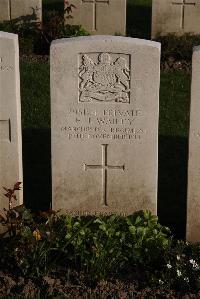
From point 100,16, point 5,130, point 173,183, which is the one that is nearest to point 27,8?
point 100,16

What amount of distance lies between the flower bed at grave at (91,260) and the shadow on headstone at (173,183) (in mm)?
672

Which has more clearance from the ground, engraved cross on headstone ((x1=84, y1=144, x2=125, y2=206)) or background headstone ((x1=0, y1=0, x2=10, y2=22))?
background headstone ((x1=0, y1=0, x2=10, y2=22))

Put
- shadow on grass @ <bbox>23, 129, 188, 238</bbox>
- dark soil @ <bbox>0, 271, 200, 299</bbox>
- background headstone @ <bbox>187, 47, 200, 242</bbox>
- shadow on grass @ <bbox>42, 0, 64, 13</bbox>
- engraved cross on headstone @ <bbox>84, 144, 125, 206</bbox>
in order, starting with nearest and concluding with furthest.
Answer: dark soil @ <bbox>0, 271, 200, 299</bbox>
background headstone @ <bbox>187, 47, 200, 242</bbox>
engraved cross on headstone @ <bbox>84, 144, 125, 206</bbox>
shadow on grass @ <bbox>23, 129, 188, 238</bbox>
shadow on grass @ <bbox>42, 0, 64, 13</bbox>

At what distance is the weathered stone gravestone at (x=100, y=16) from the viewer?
41.8ft

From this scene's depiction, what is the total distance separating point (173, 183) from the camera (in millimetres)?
7844

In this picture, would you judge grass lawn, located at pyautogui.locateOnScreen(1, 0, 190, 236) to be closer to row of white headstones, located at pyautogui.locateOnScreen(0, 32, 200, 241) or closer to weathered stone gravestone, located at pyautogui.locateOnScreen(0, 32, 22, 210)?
row of white headstones, located at pyautogui.locateOnScreen(0, 32, 200, 241)

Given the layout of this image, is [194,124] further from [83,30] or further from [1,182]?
[83,30]

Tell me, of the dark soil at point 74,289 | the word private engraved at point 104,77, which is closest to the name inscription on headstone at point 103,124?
the word private engraved at point 104,77

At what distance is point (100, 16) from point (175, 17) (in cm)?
133

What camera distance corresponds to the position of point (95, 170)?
644cm

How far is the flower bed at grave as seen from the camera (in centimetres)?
576

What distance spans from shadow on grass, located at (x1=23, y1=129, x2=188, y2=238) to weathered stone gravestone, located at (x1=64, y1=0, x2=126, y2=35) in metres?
4.19

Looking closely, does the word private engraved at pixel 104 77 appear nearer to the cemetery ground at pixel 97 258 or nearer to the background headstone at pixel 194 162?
the background headstone at pixel 194 162

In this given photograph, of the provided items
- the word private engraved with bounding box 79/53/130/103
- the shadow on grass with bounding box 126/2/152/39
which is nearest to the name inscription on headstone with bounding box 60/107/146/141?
the word private engraved with bounding box 79/53/130/103
